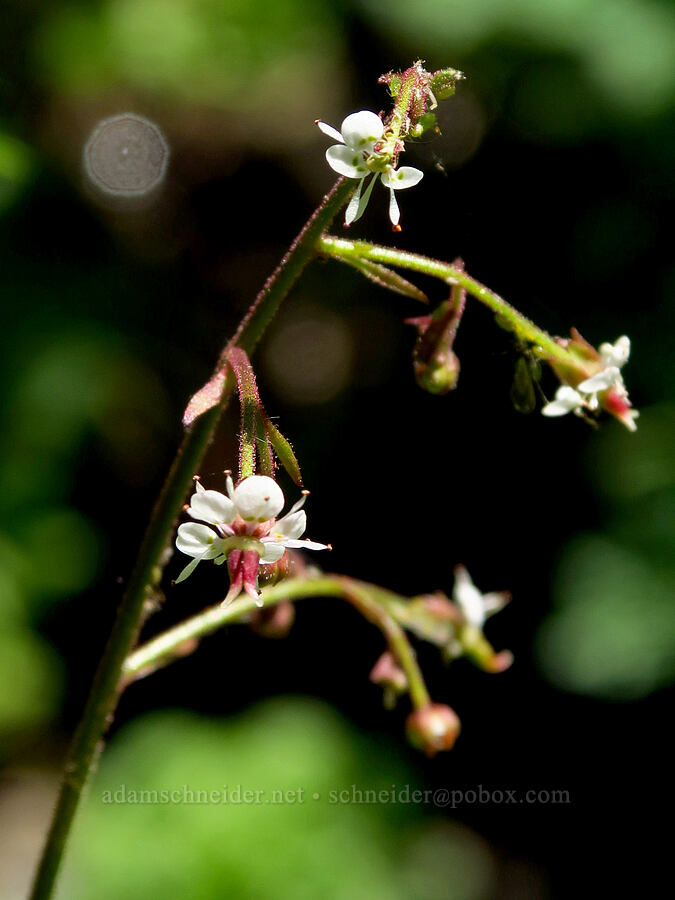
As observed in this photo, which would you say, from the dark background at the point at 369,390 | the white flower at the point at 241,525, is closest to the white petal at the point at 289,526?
the white flower at the point at 241,525

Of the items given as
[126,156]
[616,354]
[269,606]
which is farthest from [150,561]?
[126,156]

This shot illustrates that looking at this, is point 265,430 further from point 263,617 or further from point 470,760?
point 470,760

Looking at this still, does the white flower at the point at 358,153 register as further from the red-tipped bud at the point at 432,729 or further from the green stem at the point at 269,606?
the red-tipped bud at the point at 432,729

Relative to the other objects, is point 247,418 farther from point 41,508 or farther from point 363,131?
point 41,508

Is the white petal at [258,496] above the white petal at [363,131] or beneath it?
beneath

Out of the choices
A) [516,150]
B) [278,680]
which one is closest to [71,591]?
[278,680]

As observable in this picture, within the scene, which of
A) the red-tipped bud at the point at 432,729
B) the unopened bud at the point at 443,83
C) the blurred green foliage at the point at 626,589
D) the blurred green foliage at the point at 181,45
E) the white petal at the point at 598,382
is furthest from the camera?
the blurred green foliage at the point at 181,45

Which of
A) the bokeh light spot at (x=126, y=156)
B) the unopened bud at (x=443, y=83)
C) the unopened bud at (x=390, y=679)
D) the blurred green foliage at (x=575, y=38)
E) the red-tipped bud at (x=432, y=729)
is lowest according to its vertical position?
the red-tipped bud at (x=432, y=729)
